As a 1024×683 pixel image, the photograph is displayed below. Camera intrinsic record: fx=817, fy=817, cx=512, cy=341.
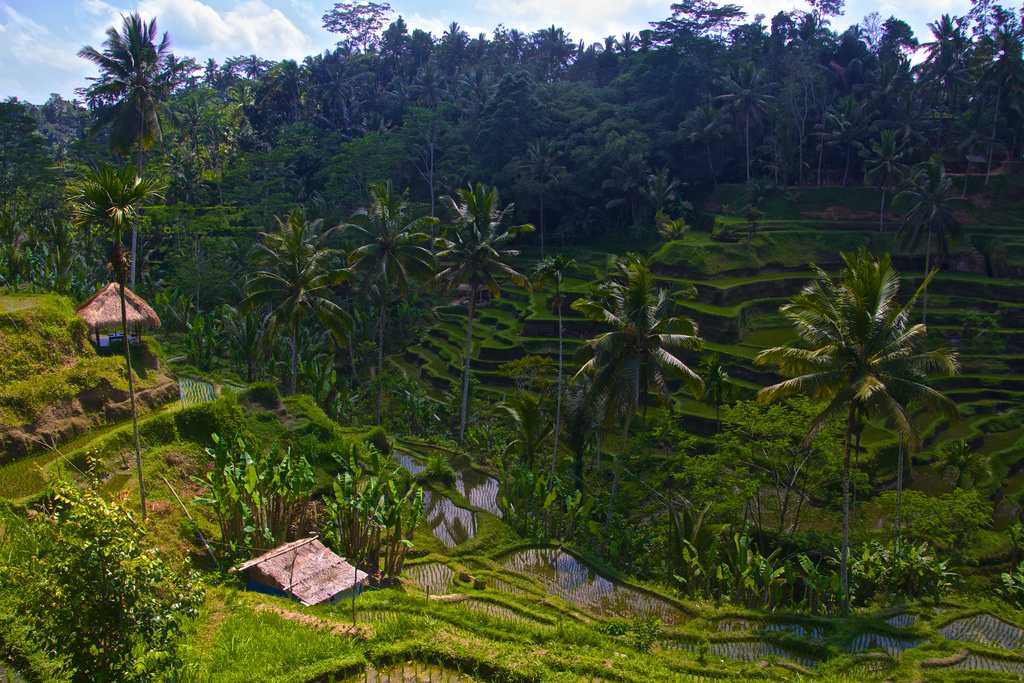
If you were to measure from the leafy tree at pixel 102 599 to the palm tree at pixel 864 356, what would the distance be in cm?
1375

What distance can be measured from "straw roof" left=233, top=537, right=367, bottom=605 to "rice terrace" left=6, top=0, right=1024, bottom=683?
0.08 metres

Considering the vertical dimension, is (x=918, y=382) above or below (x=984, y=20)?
below

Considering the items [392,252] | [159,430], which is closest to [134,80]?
[392,252]

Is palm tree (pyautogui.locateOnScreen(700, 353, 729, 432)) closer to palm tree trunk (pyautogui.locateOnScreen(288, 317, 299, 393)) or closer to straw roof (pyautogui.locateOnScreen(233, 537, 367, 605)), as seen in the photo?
palm tree trunk (pyautogui.locateOnScreen(288, 317, 299, 393))

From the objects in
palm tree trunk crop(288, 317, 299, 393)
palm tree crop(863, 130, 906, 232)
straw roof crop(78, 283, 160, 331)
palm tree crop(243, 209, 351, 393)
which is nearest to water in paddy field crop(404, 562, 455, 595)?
straw roof crop(78, 283, 160, 331)

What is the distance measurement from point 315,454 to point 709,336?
21.9m

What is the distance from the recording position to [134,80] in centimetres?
3819

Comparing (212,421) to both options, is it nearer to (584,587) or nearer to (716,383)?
(584,587)

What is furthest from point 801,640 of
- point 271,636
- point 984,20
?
point 984,20

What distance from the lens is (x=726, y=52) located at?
214 feet

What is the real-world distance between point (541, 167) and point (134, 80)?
91.5ft

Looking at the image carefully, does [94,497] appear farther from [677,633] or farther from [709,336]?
[709,336]

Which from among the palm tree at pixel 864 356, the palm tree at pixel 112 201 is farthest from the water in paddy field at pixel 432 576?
the palm tree at pixel 112 201

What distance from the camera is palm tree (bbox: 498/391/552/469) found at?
96.4 ft
